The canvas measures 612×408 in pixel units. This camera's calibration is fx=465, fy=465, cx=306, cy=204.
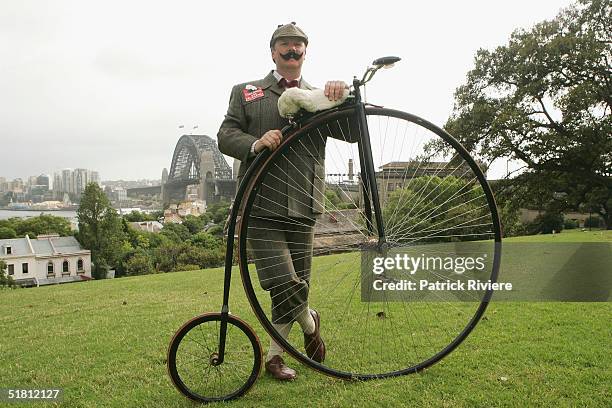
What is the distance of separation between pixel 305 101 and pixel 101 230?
153ft

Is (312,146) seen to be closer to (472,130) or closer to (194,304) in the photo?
(194,304)

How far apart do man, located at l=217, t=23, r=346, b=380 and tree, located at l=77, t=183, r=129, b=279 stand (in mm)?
43440

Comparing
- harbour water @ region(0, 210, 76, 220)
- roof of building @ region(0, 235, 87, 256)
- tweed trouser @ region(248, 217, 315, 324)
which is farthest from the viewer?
harbour water @ region(0, 210, 76, 220)

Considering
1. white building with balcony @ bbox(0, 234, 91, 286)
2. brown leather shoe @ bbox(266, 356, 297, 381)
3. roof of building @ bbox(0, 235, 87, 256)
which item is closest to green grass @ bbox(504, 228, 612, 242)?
brown leather shoe @ bbox(266, 356, 297, 381)

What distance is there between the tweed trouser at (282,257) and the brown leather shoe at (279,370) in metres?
0.26

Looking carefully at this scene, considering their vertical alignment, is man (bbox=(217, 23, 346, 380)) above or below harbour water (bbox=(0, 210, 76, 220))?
above

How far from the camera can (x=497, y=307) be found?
4.44 metres

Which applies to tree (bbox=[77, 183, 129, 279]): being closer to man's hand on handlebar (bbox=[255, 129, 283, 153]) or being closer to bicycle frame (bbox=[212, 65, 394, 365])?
bicycle frame (bbox=[212, 65, 394, 365])

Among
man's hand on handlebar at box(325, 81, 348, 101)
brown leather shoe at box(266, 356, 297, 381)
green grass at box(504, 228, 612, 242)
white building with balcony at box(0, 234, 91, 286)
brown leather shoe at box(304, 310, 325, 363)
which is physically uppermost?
man's hand on handlebar at box(325, 81, 348, 101)

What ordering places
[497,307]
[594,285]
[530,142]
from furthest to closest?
[530,142]
[594,285]
[497,307]

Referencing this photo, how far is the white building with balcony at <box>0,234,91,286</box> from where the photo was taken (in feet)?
160

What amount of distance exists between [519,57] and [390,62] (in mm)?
16414

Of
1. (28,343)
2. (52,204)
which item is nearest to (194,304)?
(28,343)

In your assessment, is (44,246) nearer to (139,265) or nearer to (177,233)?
(177,233)
